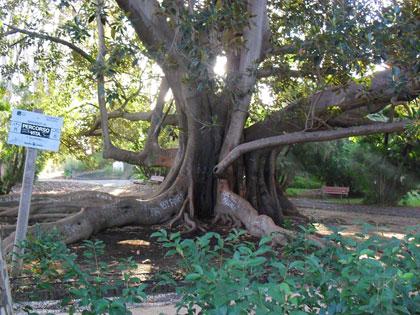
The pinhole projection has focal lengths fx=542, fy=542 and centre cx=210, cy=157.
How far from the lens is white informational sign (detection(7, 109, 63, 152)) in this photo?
565 cm

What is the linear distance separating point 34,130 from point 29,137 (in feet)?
0.30

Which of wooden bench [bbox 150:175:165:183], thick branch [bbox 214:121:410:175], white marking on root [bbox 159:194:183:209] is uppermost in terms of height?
thick branch [bbox 214:121:410:175]

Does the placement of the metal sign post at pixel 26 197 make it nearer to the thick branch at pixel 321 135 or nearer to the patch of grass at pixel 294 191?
the thick branch at pixel 321 135

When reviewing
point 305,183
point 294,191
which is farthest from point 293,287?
point 305,183

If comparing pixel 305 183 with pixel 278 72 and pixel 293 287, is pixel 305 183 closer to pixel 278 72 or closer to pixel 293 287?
pixel 278 72

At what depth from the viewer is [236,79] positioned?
8.95 m

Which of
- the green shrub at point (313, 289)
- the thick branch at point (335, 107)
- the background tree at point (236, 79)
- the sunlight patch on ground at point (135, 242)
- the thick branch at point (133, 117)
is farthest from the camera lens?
the thick branch at point (133, 117)

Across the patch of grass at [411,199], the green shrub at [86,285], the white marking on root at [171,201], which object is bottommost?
the green shrub at [86,285]

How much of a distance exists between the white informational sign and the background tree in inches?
67.6

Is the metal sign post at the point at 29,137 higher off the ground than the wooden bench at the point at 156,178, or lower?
higher

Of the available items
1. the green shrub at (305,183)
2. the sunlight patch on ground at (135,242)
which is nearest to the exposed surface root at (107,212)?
the sunlight patch on ground at (135,242)

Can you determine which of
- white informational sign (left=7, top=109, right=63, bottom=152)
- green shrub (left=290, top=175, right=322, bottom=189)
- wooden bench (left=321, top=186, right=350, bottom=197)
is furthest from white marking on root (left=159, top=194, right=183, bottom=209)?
green shrub (left=290, top=175, right=322, bottom=189)

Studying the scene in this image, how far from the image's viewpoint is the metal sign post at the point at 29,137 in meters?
5.66

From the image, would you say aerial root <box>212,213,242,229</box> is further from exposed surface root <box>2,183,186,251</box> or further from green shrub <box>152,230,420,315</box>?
green shrub <box>152,230,420,315</box>
